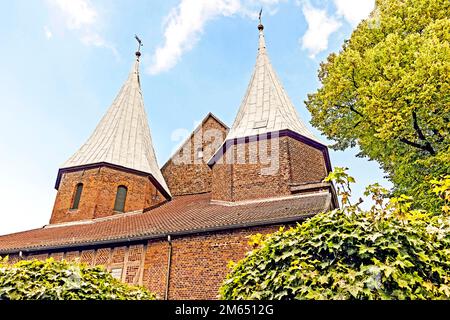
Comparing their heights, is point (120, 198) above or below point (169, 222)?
above

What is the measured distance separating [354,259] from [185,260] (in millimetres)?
9370

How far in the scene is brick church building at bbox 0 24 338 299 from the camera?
13.1 meters

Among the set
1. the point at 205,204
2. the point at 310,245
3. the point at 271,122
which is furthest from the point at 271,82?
the point at 310,245

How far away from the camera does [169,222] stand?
603 inches

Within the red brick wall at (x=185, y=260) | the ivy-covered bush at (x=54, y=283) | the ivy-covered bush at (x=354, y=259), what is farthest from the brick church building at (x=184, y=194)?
the ivy-covered bush at (x=354, y=259)

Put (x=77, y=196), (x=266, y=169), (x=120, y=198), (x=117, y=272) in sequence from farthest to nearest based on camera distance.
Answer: (x=120, y=198) < (x=77, y=196) < (x=266, y=169) < (x=117, y=272)

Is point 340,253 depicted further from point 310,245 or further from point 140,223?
point 140,223

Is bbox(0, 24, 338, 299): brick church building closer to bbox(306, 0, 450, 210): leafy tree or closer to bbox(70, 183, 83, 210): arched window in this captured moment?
bbox(70, 183, 83, 210): arched window

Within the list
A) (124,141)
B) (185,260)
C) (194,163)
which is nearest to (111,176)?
(124,141)

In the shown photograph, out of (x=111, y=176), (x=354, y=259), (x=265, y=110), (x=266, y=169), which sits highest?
(x=265, y=110)

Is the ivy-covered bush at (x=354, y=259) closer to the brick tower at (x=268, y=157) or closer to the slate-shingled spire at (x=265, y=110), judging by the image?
the brick tower at (x=268, y=157)

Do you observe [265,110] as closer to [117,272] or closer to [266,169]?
[266,169]

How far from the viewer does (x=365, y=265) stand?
445 centimetres

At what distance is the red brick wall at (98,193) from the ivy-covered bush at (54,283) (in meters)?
12.9
